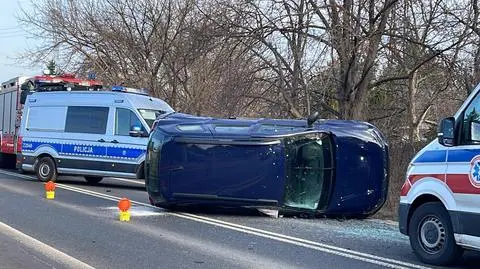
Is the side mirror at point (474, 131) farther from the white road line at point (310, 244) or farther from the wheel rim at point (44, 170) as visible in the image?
the wheel rim at point (44, 170)

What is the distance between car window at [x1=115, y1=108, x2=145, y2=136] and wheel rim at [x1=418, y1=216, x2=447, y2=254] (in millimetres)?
9914

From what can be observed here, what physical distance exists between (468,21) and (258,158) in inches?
300

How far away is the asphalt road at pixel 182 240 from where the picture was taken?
7.79 metres

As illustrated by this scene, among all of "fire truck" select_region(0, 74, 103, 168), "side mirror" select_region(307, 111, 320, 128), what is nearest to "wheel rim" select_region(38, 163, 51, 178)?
"fire truck" select_region(0, 74, 103, 168)

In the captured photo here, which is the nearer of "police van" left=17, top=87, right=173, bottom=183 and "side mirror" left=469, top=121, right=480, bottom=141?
"side mirror" left=469, top=121, right=480, bottom=141

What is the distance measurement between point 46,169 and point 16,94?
16.7 ft

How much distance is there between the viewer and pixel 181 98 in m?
29.2

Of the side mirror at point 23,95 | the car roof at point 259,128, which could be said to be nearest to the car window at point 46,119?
the side mirror at point 23,95

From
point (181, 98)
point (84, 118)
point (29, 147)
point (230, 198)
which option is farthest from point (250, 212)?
point (181, 98)

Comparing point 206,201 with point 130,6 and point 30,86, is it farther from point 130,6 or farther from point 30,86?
point 130,6

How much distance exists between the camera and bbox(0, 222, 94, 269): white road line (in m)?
7.48

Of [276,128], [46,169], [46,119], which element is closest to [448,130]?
[276,128]

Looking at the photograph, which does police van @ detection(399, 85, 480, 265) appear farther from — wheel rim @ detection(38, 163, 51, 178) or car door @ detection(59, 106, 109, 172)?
wheel rim @ detection(38, 163, 51, 178)

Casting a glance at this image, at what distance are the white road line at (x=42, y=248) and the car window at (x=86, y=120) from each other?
697 centimetres
